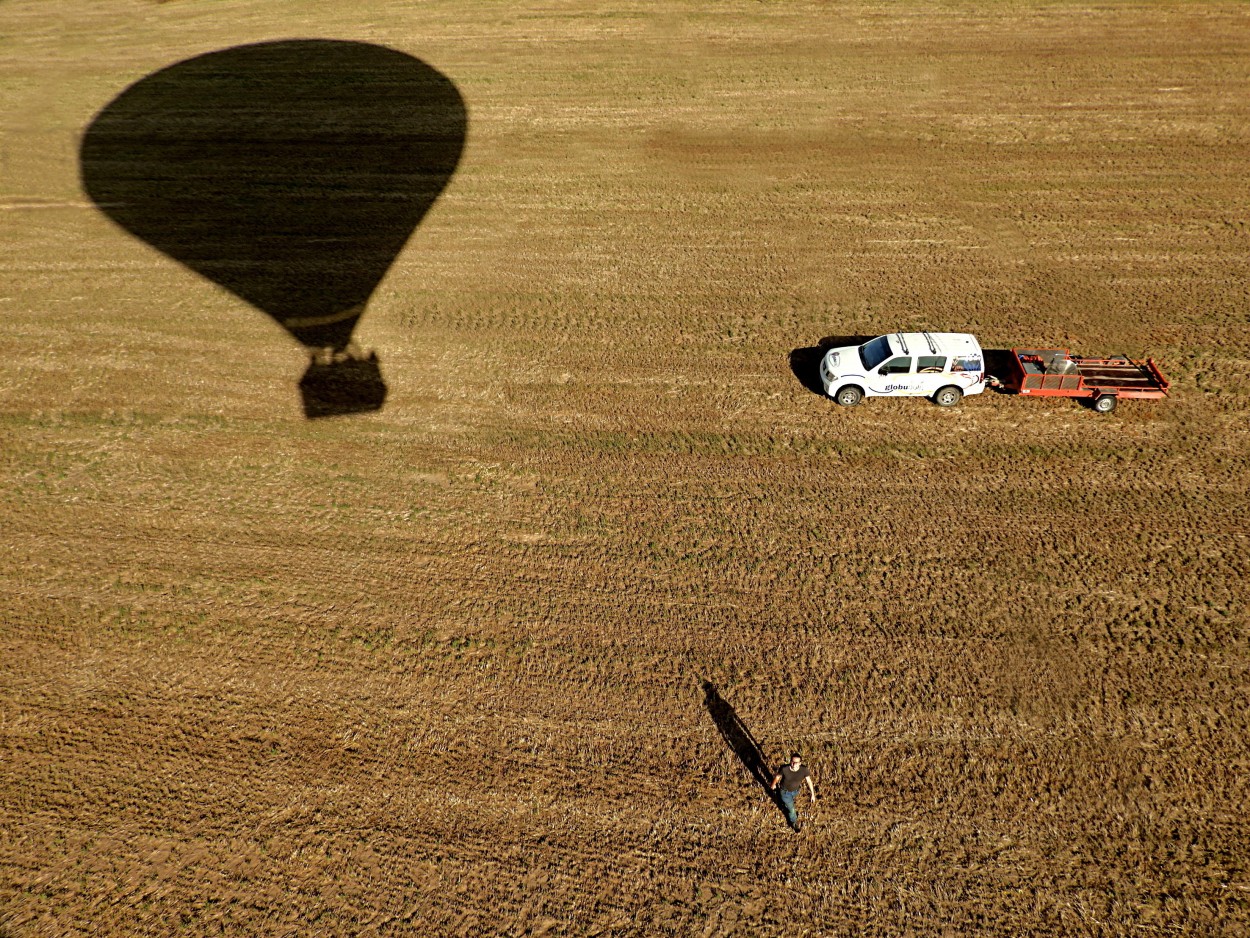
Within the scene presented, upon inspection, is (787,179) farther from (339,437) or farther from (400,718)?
(400,718)

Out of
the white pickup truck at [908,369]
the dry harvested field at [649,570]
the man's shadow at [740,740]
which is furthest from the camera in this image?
the white pickup truck at [908,369]

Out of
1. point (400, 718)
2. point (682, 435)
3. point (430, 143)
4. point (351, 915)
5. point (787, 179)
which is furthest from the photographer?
point (430, 143)

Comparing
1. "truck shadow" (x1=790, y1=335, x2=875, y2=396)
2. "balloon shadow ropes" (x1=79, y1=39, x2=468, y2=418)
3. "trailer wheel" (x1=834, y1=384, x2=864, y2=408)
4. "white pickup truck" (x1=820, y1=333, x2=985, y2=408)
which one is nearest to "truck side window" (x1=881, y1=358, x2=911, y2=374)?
"white pickup truck" (x1=820, y1=333, x2=985, y2=408)

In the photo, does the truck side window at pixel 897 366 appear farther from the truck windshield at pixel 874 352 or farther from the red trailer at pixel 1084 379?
the red trailer at pixel 1084 379

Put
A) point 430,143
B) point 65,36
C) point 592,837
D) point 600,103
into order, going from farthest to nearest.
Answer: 1. point 65,36
2. point 600,103
3. point 430,143
4. point 592,837

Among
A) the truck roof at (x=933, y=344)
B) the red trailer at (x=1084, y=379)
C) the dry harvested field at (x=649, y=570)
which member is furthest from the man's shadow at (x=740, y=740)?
the red trailer at (x=1084, y=379)

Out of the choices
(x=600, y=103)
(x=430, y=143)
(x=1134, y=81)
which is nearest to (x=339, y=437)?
(x=430, y=143)
